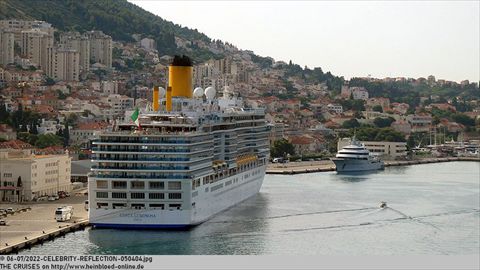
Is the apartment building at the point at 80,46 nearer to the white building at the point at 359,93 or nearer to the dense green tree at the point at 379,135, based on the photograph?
the dense green tree at the point at 379,135

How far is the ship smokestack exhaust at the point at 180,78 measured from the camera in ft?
42.0

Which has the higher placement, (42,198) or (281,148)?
(281,148)

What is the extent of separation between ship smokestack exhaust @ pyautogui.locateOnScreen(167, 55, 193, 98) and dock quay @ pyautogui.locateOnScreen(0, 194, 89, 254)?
199 centimetres

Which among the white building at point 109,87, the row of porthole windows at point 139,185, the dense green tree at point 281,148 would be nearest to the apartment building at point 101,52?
the white building at point 109,87

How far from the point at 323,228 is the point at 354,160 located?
12063mm

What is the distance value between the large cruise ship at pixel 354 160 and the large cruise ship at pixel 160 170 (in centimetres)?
1047

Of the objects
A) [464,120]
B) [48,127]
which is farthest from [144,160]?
[464,120]

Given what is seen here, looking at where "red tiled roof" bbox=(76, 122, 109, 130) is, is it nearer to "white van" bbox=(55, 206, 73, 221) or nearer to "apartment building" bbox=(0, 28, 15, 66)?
"apartment building" bbox=(0, 28, 15, 66)

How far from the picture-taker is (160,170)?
34.1ft

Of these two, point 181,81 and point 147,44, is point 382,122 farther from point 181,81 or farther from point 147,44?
point 181,81

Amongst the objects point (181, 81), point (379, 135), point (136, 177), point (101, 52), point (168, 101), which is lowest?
point (379, 135)

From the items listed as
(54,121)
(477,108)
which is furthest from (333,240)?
(477,108)

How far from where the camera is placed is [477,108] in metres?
46.6

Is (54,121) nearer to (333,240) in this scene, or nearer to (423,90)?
(333,240)
